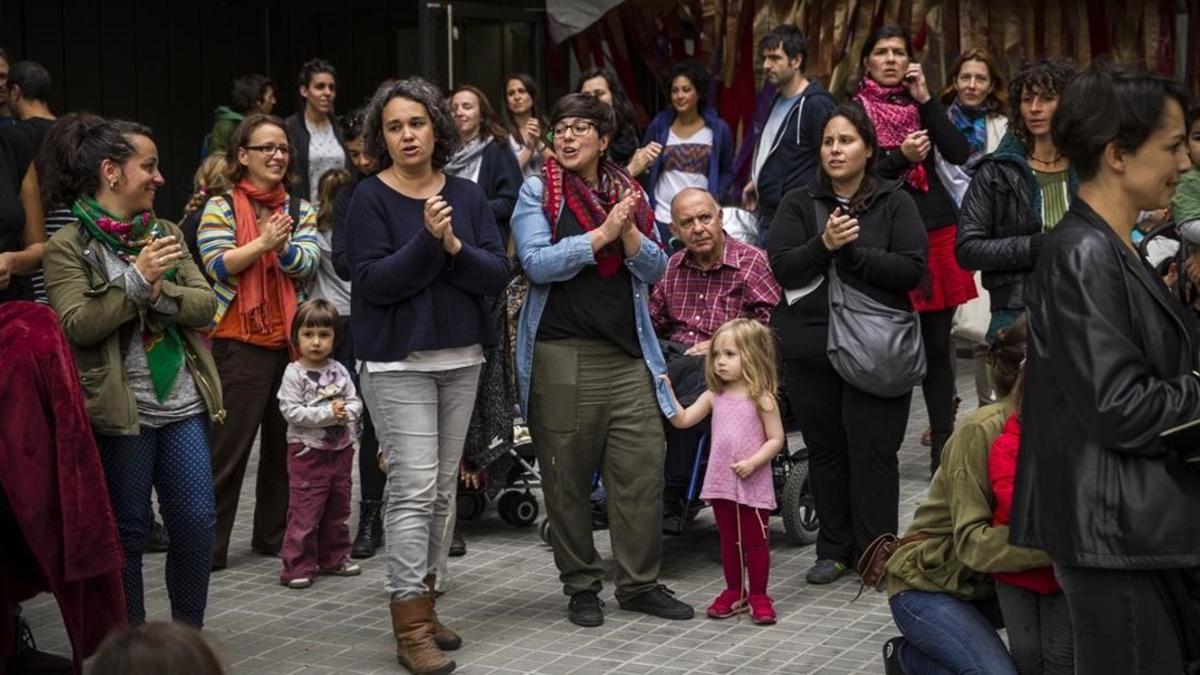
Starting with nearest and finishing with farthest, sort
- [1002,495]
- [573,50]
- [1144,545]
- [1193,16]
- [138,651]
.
A: [138,651] → [1144,545] → [1002,495] → [1193,16] → [573,50]

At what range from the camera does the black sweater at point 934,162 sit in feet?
29.0

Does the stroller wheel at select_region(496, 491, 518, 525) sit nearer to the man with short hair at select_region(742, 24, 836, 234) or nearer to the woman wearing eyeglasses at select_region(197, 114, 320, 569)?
the woman wearing eyeglasses at select_region(197, 114, 320, 569)

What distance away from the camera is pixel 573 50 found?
46.5ft

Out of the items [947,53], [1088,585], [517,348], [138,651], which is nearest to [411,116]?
[517,348]

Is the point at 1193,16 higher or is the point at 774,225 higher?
the point at 1193,16

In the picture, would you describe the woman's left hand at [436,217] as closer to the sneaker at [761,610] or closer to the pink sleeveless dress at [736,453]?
the pink sleeveless dress at [736,453]

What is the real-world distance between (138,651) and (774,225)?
16.3 ft

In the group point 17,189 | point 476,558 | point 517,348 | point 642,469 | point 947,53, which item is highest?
→ point 947,53

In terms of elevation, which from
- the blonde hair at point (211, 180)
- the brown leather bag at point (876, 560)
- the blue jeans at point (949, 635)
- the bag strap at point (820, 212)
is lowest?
the blue jeans at point (949, 635)

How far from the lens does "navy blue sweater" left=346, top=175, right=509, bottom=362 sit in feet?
21.3

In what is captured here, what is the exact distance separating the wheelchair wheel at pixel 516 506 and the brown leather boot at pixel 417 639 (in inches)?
86.7

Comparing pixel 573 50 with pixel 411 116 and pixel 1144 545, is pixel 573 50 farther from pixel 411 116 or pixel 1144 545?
pixel 1144 545

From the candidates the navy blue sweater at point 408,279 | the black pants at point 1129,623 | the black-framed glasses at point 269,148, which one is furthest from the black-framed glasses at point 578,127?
the black pants at point 1129,623

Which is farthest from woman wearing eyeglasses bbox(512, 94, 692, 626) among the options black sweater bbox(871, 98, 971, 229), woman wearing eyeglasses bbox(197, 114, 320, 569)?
black sweater bbox(871, 98, 971, 229)
